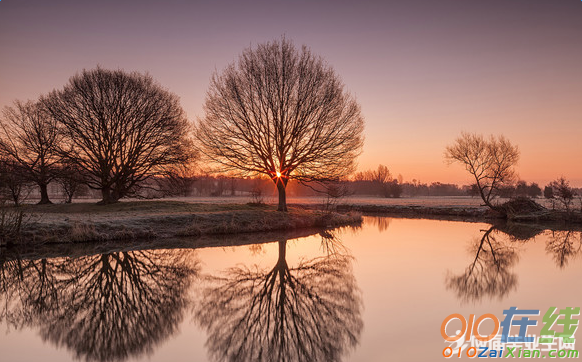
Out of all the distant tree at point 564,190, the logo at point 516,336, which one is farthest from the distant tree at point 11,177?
the distant tree at point 564,190

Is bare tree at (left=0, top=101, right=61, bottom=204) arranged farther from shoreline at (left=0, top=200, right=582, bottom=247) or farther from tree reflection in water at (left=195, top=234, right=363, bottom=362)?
tree reflection in water at (left=195, top=234, right=363, bottom=362)

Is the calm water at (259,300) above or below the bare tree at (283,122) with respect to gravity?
below

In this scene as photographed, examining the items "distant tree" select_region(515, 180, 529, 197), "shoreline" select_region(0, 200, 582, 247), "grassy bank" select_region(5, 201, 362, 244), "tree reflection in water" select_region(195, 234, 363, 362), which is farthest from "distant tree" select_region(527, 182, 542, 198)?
A: "tree reflection in water" select_region(195, 234, 363, 362)

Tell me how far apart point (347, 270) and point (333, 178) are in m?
14.5

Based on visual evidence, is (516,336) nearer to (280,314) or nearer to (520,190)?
(280,314)

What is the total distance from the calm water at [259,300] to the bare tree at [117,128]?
17.1m

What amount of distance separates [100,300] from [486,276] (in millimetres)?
10840

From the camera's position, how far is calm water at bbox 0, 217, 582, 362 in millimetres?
5594

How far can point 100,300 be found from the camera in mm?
8133

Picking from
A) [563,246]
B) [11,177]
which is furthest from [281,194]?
[11,177]

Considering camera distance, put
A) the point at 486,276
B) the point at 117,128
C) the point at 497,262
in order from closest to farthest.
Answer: the point at 486,276, the point at 497,262, the point at 117,128

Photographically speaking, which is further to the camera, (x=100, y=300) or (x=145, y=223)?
(x=145, y=223)

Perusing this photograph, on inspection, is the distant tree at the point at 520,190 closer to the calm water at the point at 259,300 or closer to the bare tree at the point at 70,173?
the calm water at the point at 259,300

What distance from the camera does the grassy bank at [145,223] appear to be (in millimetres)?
16406
